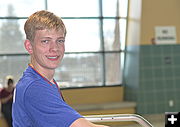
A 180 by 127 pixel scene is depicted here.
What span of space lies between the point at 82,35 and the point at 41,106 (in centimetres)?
968

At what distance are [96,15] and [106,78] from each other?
5.61 feet

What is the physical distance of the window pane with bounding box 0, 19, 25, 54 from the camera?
1048 centimetres

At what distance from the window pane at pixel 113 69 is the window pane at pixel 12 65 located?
2243 mm

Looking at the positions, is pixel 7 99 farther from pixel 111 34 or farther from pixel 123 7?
pixel 123 7

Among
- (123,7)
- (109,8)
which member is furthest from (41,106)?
(123,7)

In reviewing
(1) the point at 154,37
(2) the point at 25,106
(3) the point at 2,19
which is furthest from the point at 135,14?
(2) the point at 25,106

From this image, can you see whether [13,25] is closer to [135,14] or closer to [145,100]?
[135,14]

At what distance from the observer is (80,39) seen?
11125mm

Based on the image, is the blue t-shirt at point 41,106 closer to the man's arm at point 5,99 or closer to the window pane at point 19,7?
the man's arm at point 5,99

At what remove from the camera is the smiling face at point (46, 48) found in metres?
1.62

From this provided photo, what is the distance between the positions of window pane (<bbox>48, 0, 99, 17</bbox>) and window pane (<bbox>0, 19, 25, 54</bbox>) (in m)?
0.95

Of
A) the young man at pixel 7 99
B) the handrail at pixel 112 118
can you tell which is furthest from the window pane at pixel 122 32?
the handrail at pixel 112 118

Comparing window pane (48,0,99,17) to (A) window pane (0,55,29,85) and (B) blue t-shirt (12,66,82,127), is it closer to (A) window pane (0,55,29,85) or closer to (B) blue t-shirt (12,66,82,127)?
(A) window pane (0,55,29,85)

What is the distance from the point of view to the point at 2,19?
10422 millimetres
